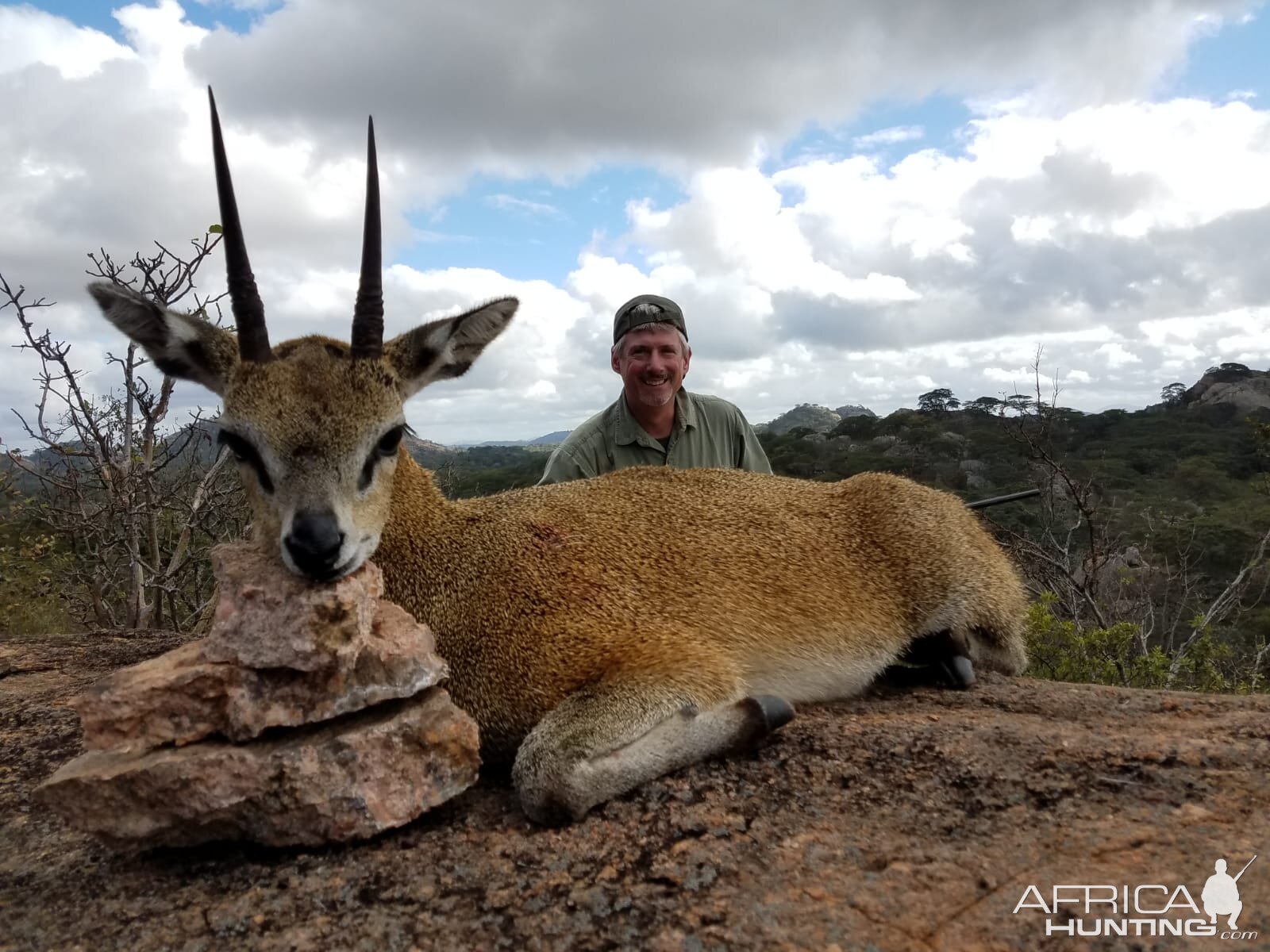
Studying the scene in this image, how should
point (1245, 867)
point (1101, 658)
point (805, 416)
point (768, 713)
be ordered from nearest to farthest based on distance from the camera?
1. point (1245, 867)
2. point (768, 713)
3. point (1101, 658)
4. point (805, 416)

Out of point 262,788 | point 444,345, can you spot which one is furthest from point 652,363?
point 262,788

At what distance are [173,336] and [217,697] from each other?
2.49 meters

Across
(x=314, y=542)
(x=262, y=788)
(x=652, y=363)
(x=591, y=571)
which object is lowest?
(x=262, y=788)

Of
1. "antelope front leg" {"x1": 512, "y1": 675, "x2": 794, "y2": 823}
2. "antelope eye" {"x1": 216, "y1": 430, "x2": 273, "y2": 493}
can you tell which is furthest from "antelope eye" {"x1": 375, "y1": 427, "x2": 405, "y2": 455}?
"antelope front leg" {"x1": 512, "y1": 675, "x2": 794, "y2": 823}

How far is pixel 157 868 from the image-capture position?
163 inches

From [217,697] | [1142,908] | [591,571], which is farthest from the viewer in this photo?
[591,571]

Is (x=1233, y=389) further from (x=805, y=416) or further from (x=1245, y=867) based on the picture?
(x=1245, y=867)

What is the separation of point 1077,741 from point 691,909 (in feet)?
9.35

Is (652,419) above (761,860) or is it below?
above

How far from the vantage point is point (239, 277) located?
5094mm

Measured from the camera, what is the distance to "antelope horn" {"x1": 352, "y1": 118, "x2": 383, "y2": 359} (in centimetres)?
513

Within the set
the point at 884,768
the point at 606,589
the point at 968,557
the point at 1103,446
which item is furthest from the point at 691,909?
the point at 1103,446

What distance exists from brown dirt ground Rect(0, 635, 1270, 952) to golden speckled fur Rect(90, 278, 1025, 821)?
44cm

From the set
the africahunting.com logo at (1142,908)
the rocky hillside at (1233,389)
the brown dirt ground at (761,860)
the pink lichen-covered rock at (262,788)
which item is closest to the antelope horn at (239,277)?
the pink lichen-covered rock at (262,788)
